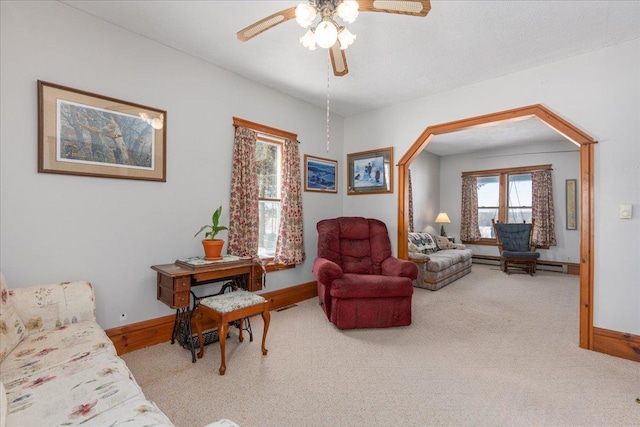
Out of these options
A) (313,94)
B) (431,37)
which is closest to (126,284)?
(313,94)

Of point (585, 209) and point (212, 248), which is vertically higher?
point (585, 209)

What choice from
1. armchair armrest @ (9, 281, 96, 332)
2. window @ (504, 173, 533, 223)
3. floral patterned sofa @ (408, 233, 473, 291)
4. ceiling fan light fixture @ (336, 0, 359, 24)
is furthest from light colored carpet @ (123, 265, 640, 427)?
window @ (504, 173, 533, 223)

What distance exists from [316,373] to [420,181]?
5.74m

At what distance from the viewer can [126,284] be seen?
96.7 inches

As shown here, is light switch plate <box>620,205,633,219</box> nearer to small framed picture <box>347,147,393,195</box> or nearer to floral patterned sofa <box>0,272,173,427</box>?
small framed picture <box>347,147,393,195</box>

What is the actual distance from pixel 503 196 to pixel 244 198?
6322 millimetres

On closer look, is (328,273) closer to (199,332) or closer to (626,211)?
(199,332)

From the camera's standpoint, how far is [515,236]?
5898 millimetres

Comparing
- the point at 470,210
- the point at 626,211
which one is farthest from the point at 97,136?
the point at 470,210

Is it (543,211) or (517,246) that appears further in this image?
(543,211)

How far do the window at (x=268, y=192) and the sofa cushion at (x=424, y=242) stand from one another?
2.74 m

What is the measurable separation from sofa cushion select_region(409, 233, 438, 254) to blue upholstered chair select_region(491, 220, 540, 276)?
4.51ft

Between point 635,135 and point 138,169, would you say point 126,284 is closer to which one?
point 138,169

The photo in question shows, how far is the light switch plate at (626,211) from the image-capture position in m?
2.46
